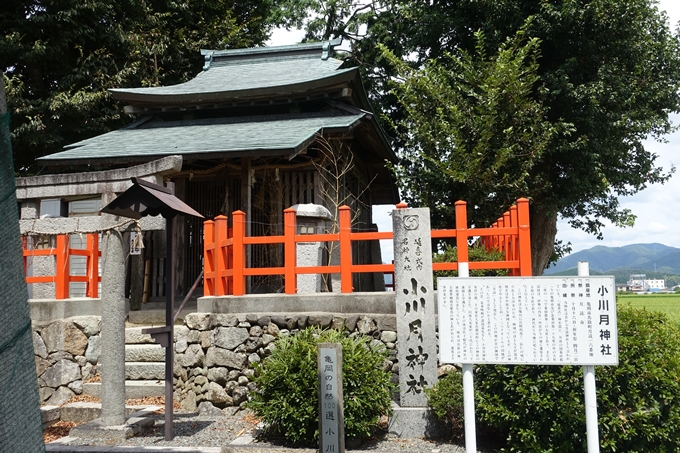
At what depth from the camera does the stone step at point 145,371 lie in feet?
27.9

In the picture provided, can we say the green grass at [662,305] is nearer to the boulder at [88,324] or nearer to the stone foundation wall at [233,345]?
the stone foundation wall at [233,345]

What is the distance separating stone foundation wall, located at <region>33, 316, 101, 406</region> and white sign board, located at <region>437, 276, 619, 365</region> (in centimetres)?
628

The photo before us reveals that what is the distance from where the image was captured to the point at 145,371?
8531 millimetres

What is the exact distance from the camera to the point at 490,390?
5.62 m

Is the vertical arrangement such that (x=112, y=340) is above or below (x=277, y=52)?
below

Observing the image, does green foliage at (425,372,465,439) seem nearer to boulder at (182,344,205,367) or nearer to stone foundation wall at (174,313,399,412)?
stone foundation wall at (174,313,399,412)

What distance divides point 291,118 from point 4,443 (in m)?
10.4

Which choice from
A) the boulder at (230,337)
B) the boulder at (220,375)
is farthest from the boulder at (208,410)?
the boulder at (230,337)

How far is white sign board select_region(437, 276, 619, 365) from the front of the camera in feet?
15.2

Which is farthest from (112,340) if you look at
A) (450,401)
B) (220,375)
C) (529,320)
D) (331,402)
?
(529,320)

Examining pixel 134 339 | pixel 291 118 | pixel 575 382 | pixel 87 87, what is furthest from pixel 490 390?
pixel 87 87

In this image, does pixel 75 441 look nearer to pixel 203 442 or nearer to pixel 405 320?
pixel 203 442

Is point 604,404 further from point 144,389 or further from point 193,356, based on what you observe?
point 144,389

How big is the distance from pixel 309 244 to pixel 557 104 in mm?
8424
